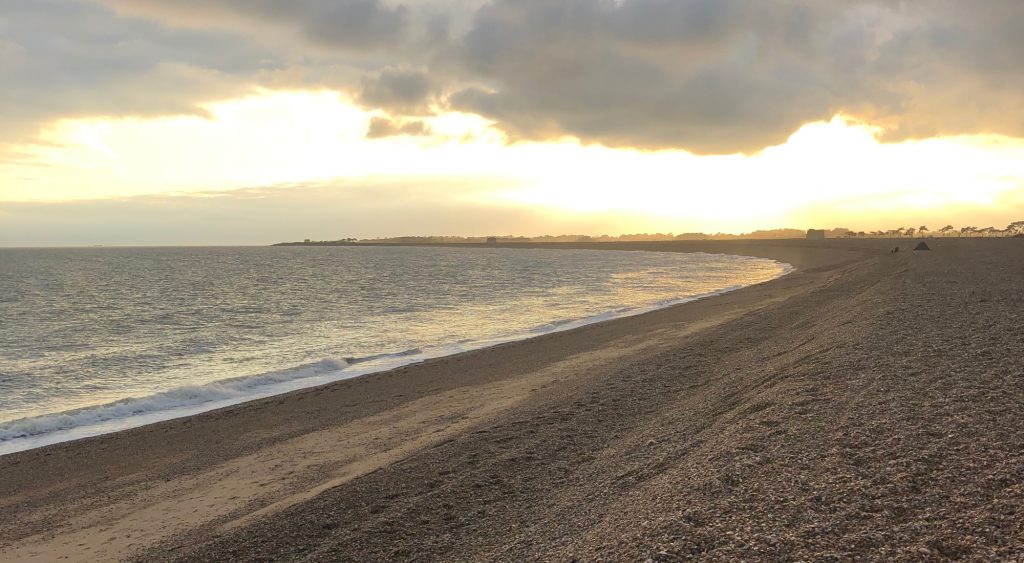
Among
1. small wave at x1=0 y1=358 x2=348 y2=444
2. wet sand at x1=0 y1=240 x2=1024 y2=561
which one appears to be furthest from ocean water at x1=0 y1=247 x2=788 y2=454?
wet sand at x1=0 y1=240 x2=1024 y2=561

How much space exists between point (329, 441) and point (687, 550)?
8.90 metres

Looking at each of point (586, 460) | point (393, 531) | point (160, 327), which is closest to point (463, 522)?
point (393, 531)

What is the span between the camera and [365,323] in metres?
33.5

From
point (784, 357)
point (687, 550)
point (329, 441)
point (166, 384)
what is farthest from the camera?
point (166, 384)

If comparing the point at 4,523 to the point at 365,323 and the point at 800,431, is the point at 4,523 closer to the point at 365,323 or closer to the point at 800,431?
the point at 800,431

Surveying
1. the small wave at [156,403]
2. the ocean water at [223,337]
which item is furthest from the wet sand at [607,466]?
the ocean water at [223,337]

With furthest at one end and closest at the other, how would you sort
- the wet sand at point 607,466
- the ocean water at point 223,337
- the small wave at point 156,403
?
1. the ocean water at point 223,337
2. the small wave at point 156,403
3. the wet sand at point 607,466

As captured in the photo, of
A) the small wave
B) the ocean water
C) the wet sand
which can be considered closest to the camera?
the wet sand

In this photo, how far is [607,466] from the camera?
27.8ft

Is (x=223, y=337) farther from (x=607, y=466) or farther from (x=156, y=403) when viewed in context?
(x=607, y=466)

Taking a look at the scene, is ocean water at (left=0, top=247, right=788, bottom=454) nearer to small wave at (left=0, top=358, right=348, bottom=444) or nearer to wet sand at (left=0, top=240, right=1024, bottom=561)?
small wave at (left=0, top=358, right=348, bottom=444)

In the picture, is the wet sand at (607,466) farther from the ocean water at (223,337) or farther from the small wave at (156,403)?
the ocean water at (223,337)

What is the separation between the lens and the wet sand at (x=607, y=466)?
209 inches

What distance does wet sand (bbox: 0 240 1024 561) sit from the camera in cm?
530
